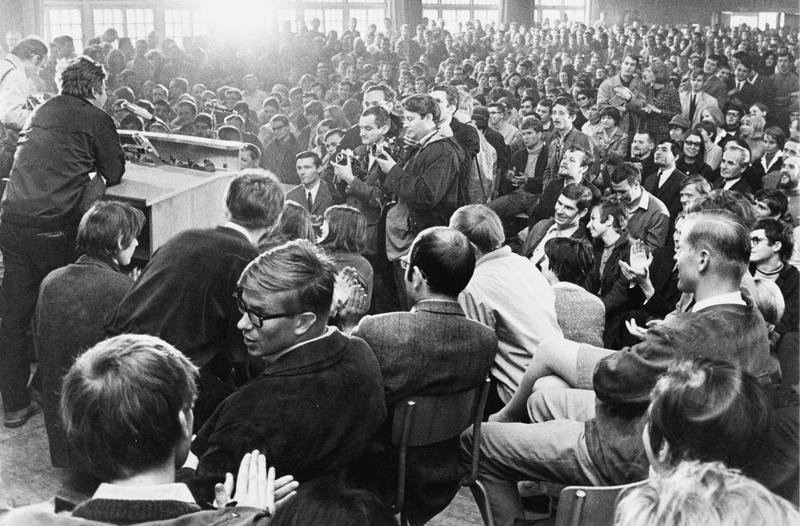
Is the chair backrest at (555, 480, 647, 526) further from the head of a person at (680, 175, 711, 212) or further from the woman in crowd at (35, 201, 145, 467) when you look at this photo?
the head of a person at (680, 175, 711, 212)

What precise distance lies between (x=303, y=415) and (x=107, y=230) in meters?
1.29

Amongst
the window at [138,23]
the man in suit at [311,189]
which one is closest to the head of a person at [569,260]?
the man in suit at [311,189]

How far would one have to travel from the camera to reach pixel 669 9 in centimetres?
2345

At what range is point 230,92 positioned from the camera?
862 centimetres

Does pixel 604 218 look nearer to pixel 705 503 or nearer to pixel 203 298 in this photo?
pixel 203 298

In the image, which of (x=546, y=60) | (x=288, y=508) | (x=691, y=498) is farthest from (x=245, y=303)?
(x=546, y=60)

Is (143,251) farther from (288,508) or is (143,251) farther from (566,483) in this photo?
(288,508)

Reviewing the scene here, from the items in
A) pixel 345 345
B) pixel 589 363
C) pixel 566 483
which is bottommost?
pixel 566 483

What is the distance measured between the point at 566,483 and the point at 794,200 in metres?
2.76

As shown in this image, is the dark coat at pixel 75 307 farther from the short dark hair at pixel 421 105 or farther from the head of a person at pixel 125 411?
the short dark hair at pixel 421 105

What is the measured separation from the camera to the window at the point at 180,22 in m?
16.6

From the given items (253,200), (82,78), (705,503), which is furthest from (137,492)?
(82,78)

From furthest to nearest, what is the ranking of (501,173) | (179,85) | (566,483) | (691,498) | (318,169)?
(179,85) → (501,173) → (318,169) → (566,483) → (691,498)

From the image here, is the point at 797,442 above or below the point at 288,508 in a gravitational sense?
below
